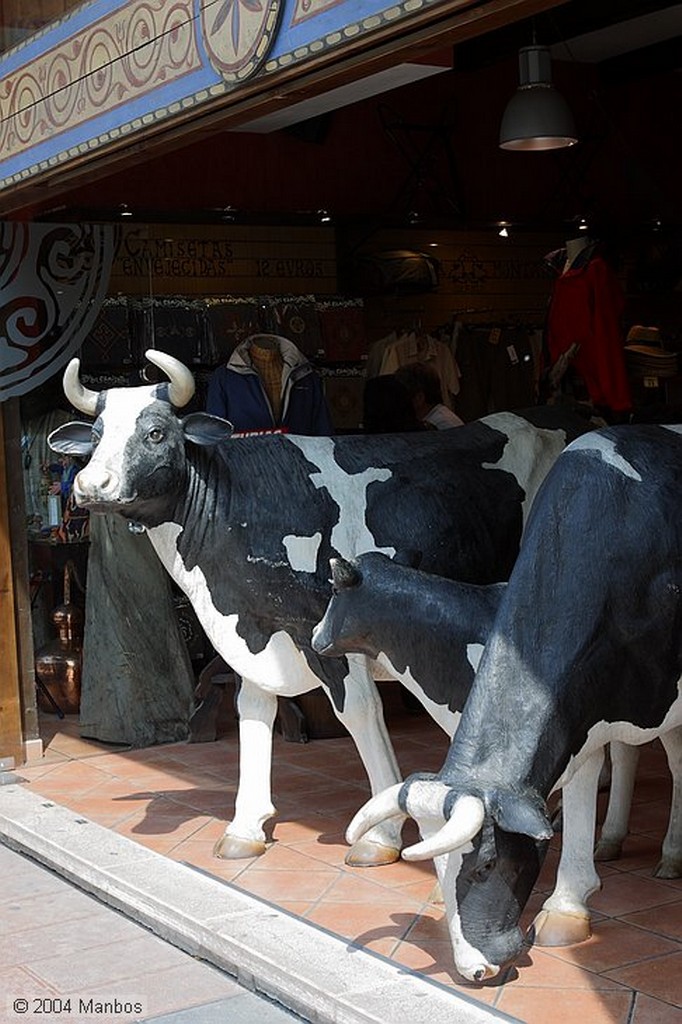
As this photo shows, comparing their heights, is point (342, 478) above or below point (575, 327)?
below

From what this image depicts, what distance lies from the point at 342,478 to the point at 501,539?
1.98 feet

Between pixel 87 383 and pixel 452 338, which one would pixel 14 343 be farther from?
pixel 452 338

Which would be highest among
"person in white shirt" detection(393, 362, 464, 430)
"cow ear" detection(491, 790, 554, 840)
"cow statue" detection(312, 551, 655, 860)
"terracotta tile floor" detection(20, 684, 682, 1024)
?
"person in white shirt" detection(393, 362, 464, 430)

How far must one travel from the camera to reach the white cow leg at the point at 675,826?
4.87m

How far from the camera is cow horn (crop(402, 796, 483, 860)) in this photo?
3.16 m

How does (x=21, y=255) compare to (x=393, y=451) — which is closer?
(x=393, y=451)

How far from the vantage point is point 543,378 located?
7.70 meters

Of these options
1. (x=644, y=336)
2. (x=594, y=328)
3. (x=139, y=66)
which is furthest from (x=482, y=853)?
(x=644, y=336)

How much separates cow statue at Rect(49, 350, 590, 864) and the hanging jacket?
1.70 m

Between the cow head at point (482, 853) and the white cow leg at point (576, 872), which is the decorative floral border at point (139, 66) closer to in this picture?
the cow head at point (482, 853)

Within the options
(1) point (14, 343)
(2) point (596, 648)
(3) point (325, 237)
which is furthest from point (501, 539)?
(3) point (325, 237)

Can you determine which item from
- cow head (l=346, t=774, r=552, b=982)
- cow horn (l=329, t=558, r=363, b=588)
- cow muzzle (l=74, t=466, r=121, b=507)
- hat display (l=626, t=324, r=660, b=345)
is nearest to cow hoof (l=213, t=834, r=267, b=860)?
cow muzzle (l=74, t=466, r=121, b=507)

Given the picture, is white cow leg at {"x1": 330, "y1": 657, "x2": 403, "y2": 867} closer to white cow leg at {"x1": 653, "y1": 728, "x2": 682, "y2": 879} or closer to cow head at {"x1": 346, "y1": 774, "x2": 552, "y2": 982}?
white cow leg at {"x1": 653, "y1": 728, "x2": 682, "y2": 879}

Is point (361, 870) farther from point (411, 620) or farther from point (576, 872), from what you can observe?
point (411, 620)
